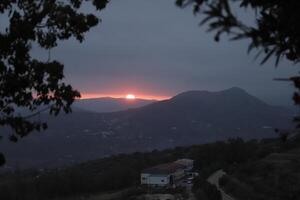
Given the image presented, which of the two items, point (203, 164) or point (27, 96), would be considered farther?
point (203, 164)

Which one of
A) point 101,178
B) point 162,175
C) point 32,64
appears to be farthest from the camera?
point 101,178

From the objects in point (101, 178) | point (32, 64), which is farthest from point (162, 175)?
point (32, 64)

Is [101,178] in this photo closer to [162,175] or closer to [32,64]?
[162,175]

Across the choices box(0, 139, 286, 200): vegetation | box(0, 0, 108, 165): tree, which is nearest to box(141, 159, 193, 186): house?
box(0, 139, 286, 200): vegetation

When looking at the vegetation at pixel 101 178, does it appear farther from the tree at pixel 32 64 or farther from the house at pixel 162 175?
the tree at pixel 32 64

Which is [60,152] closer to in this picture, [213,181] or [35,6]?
[213,181]

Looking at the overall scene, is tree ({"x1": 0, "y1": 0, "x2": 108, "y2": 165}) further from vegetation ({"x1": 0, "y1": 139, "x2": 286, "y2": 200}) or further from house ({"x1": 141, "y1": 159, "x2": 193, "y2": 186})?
house ({"x1": 141, "y1": 159, "x2": 193, "y2": 186})

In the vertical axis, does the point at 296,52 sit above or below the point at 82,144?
above

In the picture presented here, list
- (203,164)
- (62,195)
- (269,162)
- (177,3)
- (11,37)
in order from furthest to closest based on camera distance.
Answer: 1. (203,164)
2. (62,195)
3. (269,162)
4. (11,37)
5. (177,3)

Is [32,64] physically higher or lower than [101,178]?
higher

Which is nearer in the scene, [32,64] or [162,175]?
[32,64]

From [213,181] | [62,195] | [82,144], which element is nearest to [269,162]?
[213,181]
